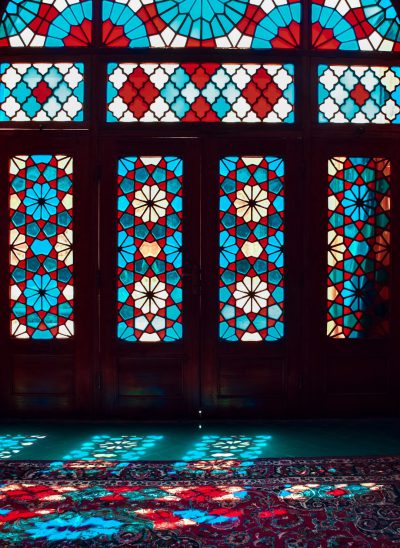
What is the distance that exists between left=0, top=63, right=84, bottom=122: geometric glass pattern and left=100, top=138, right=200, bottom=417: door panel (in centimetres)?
44

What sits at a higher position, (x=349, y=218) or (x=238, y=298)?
(x=349, y=218)

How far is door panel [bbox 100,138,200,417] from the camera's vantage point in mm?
4344

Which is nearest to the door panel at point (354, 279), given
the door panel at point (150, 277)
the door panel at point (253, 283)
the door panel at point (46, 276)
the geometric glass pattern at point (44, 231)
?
the door panel at point (253, 283)

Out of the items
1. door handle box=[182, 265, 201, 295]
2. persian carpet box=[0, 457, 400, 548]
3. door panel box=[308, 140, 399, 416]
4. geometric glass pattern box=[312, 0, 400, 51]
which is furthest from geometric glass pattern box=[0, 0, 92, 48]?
persian carpet box=[0, 457, 400, 548]

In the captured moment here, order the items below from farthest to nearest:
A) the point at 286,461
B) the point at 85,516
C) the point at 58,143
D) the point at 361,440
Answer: the point at 58,143, the point at 361,440, the point at 286,461, the point at 85,516

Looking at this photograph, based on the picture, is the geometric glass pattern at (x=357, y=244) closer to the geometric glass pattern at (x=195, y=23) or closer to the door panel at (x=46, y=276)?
the geometric glass pattern at (x=195, y=23)

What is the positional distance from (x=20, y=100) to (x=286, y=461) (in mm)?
3139

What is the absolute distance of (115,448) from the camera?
3.74 meters

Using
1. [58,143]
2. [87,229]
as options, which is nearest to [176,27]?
[58,143]

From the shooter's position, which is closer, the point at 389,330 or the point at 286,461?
the point at 286,461

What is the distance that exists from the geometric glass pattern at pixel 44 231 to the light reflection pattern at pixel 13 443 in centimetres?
79

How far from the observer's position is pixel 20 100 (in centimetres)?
435

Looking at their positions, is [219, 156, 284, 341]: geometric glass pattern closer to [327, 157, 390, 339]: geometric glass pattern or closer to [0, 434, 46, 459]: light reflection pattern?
[327, 157, 390, 339]: geometric glass pattern

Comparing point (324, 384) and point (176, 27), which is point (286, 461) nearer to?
point (324, 384)
